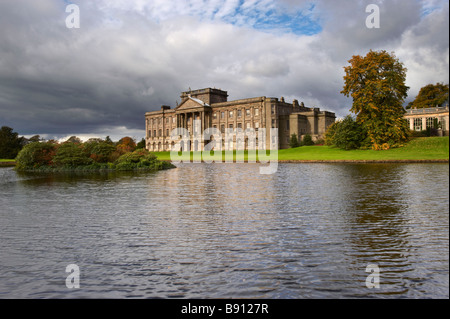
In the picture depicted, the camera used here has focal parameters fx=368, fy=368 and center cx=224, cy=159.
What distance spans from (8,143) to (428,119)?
270 feet

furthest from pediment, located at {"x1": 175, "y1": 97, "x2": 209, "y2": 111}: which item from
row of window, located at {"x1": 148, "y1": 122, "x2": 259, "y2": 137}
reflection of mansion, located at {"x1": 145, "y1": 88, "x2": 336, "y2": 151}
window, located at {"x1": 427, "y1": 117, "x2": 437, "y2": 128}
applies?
window, located at {"x1": 427, "y1": 117, "x2": 437, "y2": 128}

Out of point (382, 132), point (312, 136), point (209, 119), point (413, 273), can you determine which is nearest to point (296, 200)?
point (413, 273)

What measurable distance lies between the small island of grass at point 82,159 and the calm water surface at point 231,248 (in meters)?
26.9

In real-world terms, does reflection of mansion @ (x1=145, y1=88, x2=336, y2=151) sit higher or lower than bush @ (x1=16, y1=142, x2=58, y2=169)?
higher

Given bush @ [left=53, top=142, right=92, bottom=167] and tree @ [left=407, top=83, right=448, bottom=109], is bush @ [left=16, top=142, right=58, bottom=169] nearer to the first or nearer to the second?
bush @ [left=53, top=142, right=92, bottom=167]

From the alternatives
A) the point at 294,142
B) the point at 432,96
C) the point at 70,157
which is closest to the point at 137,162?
the point at 70,157

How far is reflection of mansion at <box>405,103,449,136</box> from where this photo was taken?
59562mm

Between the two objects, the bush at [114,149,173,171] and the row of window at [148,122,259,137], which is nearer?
the bush at [114,149,173,171]

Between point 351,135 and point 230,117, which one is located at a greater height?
point 230,117

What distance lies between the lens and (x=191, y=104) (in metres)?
97.2

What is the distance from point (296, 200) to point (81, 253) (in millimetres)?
8493

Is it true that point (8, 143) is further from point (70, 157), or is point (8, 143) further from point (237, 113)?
point (237, 113)

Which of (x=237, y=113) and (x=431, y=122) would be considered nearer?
(x=431, y=122)

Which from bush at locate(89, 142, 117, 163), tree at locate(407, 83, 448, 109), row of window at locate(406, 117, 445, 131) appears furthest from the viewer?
tree at locate(407, 83, 448, 109)
